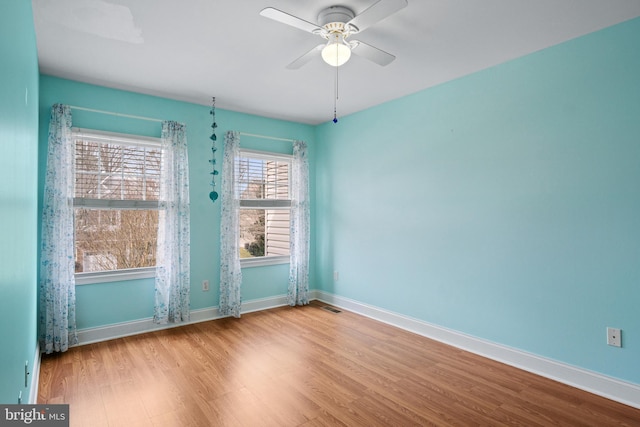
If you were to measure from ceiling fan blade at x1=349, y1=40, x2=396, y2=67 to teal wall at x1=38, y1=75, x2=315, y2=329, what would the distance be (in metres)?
2.43

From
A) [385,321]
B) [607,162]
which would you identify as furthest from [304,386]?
[607,162]

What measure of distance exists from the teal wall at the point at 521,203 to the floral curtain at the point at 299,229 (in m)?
0.93

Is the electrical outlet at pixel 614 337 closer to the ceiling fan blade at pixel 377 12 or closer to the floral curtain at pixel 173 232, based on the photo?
the ceiling fan blade at pixel 377 12

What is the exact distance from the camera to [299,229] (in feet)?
16.2

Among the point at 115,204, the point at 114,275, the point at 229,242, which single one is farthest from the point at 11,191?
the point at 229,242

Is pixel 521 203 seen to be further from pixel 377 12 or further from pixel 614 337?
pixel 377 12

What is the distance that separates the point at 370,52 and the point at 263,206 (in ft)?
8.97

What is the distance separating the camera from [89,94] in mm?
3518

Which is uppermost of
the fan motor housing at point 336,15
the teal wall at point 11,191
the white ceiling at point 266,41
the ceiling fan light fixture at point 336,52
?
the white ceiling at point 266,41

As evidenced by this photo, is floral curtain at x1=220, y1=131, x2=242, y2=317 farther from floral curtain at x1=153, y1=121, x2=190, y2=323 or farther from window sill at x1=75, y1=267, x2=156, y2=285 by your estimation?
window sill at x1=75, y1=267, x2=156, y2=285

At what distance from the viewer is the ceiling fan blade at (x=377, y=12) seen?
187 centimetres

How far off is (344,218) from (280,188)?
1015 millimetres

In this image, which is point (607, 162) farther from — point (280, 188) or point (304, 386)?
point (280, 188)

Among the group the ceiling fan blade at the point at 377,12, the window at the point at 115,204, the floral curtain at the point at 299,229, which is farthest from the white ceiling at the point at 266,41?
the floral curtain at the point at 299,229
